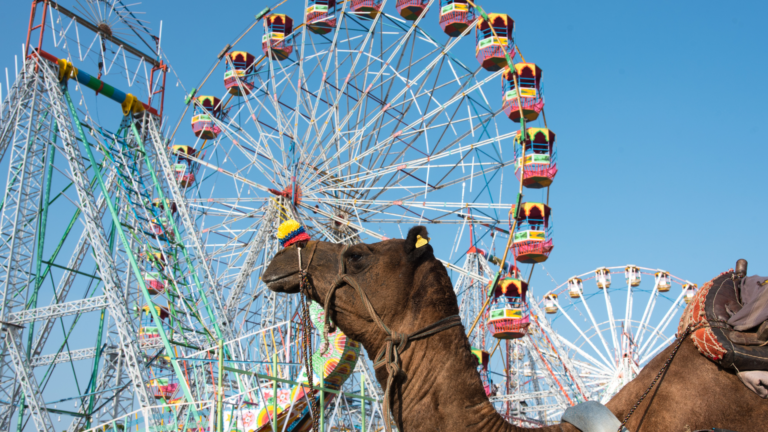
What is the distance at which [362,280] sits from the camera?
3266 millimetres

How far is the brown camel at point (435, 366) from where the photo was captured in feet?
9.96

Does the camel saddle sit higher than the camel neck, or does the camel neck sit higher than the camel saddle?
the camel saddle

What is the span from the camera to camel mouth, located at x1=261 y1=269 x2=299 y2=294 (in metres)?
3.33

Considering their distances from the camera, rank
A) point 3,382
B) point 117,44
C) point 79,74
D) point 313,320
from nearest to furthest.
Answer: point 313,320, point 3,382, point 79,74, point 117,44

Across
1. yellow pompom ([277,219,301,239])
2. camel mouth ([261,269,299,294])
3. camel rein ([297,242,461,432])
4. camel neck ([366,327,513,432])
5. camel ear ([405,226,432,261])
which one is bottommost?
camel neck ([366,327,513,432])

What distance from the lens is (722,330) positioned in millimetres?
3244

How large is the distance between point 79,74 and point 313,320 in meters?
11.8

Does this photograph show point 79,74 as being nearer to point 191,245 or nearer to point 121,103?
point 121,103

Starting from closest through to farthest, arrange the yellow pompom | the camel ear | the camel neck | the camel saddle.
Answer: the camel neck
the camel saddle
the camel ear
the yellow pompom

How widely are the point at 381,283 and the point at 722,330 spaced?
1749mm

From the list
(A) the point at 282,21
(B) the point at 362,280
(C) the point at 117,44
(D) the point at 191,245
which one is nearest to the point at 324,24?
(A) the point at 282,21

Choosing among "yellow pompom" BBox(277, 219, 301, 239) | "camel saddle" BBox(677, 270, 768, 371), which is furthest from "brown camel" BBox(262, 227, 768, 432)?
"yellow pompom" BBox(277, 219, 301, 239)

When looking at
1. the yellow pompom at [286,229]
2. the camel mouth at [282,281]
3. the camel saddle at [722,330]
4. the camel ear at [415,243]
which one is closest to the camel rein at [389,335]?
the camel mouth at [282,281]

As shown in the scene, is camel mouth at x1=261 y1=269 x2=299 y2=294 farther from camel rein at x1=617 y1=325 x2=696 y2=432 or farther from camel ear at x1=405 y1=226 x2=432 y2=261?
camel rein at x1=617 y1=325 x2=696 y2=432
